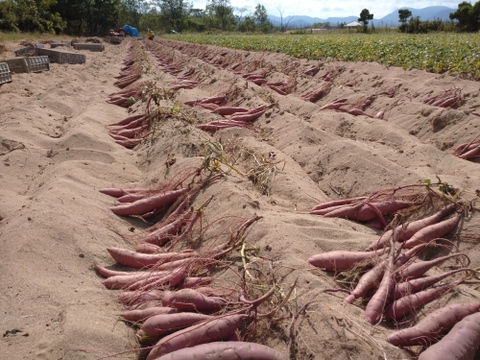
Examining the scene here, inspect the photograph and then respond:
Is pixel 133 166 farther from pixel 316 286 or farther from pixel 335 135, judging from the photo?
pixel 316 286

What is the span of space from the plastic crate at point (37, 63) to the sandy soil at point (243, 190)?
3745 millimetres

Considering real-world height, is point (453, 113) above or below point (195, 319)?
above

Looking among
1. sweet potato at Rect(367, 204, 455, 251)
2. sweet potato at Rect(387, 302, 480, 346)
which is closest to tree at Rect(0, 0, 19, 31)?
sweet potato at Rect(367, 204, 455, 251)

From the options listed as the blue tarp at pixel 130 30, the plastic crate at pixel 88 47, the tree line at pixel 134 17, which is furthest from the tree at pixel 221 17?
the plastic crate at pixel 88 47

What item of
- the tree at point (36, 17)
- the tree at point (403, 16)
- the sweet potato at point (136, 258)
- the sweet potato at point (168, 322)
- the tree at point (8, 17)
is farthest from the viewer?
the tree at point (403, 16)

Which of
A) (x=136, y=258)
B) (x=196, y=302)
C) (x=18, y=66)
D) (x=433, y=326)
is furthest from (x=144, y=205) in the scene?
(x=18, y=66)

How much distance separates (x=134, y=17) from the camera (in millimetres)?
78250

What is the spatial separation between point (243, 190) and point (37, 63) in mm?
12699

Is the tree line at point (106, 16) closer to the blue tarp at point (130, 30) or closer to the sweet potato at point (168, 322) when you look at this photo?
the blue tarp at point (130, 30)

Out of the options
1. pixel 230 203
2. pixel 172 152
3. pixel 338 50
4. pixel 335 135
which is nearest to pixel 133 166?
pixel 172 152

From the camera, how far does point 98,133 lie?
718cm

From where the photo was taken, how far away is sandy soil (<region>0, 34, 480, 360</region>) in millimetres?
2561

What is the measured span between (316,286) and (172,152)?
3710 millimetres

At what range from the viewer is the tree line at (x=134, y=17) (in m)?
33.7
